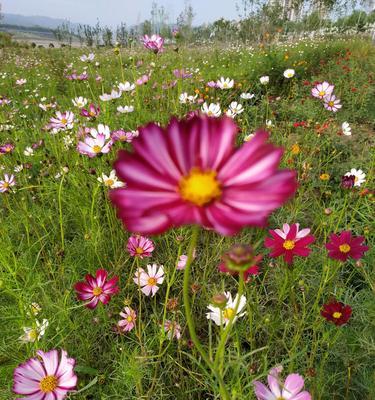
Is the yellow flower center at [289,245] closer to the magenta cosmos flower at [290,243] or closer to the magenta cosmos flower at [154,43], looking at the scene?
the magenta cosmos flower at [290,243]

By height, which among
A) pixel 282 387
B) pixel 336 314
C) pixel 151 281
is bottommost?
pixel 282 387

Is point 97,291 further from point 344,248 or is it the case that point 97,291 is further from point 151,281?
point 344,248

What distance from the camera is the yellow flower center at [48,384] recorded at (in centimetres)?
64

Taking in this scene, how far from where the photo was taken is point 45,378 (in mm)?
648

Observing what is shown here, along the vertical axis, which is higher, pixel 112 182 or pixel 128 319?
pixel 112 182

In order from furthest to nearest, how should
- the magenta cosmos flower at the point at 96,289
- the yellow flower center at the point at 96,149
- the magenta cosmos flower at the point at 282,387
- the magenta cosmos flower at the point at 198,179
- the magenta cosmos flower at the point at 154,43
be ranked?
the magenta cosmos flower at the point at 154,43, the yellow flower center at the point at 96,149, the magenta cosmos flower at the point at 96,289, the magenta cosmos flower at the point at 282,387, the magenta cosmos flower at the point at 198,179

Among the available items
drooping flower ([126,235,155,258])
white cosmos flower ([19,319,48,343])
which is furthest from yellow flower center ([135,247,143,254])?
white cosmos flower ([19,319,48,343])

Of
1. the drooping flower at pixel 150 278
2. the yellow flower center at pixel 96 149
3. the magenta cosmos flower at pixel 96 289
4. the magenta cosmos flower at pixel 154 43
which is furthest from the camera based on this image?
the magenta cosmos flower at pixel 154 43

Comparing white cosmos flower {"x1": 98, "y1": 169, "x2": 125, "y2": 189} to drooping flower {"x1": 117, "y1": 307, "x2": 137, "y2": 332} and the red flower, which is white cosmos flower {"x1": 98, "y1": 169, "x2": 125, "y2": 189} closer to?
drooping flower {"x1": 117, "y1": 307, "x2": 137, "y2": 332}

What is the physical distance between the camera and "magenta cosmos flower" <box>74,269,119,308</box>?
0.87 metres

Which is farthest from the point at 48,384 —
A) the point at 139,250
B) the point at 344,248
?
the point at 344,248

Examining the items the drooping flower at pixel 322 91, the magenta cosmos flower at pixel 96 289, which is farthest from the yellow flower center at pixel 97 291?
the drooping flower at pixel 322 91

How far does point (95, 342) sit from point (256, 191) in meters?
0.87

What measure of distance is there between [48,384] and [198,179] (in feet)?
1.76
